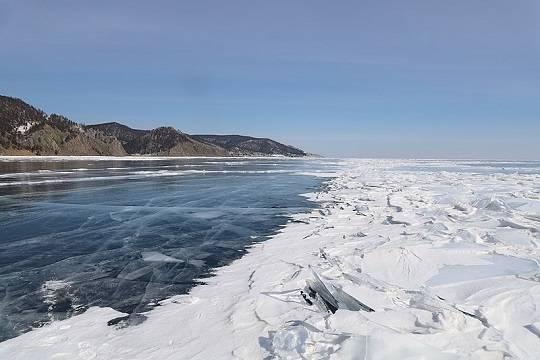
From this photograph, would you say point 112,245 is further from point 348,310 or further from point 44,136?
point 44,136

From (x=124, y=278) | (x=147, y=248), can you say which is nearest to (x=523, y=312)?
(x=124, y=278)

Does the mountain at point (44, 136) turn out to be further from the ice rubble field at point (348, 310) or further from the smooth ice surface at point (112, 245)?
the ice rubble field at point (348, 310)

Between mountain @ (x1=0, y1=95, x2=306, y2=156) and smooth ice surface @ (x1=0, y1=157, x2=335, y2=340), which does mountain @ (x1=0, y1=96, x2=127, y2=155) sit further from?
smooth ice surface @ (x1=0, y1=157, x2=335, y2=340)

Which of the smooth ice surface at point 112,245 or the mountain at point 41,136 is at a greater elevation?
the mountain at point 41,136

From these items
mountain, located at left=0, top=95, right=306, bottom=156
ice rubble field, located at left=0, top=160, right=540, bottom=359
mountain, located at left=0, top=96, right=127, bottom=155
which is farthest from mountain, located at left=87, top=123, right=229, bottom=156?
ice rubble field, located at left=0, top=160, right=540, bottom=359

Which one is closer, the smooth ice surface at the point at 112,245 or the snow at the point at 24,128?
the smooth ice surface at the point at 112,245

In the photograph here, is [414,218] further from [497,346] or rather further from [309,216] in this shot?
[497,346]

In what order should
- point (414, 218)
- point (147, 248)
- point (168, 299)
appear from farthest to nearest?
point (414, 218) → point (147, 248) → point (168, 299)

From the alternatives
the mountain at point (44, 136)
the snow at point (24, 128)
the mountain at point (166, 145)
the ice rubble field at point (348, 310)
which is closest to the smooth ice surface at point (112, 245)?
the ice rubble field at point (348, 310)
